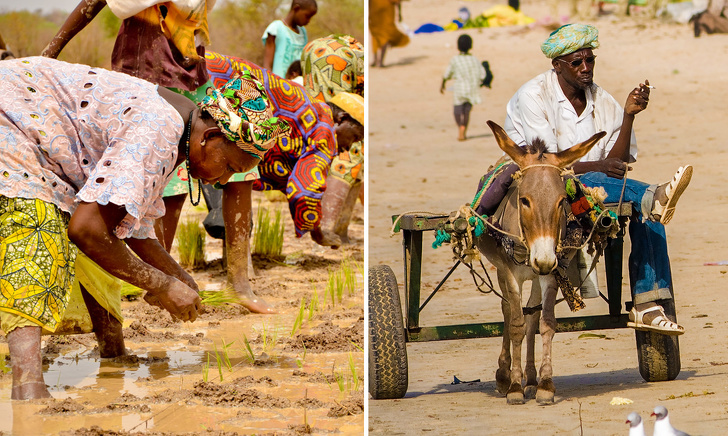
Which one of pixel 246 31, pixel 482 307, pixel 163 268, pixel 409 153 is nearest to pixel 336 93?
pixel 482 307

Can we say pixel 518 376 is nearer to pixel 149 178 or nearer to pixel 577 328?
pixel 577 328

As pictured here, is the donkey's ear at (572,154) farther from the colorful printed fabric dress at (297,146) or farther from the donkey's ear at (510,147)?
the colorful printed fabric dress at (297,146)

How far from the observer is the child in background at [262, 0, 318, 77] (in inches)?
430

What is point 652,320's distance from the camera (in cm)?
545

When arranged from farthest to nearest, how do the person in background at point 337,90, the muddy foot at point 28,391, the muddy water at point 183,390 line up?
the person in background at point 337,90
the muddy foot at point 28,391
the muddy water at point 183,390

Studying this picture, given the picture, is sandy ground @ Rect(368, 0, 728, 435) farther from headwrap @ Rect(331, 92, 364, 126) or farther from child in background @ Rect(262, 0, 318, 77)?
child in background @ Rect(262, 0, 318, 77)

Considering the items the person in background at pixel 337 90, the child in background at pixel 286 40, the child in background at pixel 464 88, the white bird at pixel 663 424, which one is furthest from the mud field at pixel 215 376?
the child in background at pixel 464 88

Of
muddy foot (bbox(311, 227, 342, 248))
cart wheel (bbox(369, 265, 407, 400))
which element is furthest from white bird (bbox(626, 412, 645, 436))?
muddy foot (bbox(311, 227, 342, 248))

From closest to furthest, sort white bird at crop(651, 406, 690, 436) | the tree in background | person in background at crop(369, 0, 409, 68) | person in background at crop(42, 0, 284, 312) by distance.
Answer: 1. white bird at crop(651, 406, 690, 436)
2. person in background at crop(42, 0, 284, 312)
3. the tree in background
4. person in background at crop(369, 0, 409, 68)

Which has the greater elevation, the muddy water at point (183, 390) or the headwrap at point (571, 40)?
the headwrap at point (571, 40)

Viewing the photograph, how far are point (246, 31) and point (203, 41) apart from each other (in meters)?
16.2

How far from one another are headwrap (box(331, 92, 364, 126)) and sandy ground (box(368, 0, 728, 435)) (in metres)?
1.33

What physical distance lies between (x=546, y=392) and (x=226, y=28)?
21.7 meters

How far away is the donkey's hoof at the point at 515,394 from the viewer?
5.41 metres
